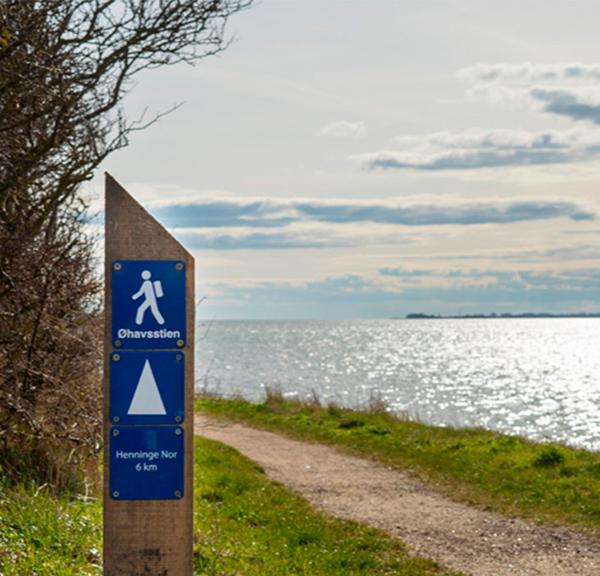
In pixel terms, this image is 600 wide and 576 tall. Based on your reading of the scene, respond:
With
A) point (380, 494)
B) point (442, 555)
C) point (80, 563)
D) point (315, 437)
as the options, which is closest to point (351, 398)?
point (315, 437)

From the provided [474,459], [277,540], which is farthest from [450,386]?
[277,540]

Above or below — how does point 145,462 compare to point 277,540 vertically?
above

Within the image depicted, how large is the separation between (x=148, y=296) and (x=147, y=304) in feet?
0.13

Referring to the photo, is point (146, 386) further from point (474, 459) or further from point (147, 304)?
point (474, 459)

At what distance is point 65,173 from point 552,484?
764 centimetres

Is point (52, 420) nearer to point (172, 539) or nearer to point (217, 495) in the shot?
point (217, 495)

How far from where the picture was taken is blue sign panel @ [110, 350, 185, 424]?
5160 mm

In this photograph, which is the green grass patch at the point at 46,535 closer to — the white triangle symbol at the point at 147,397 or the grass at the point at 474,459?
the white triangle symbol at the point at 147,397

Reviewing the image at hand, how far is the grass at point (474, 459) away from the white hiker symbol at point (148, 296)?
7966 millimetres

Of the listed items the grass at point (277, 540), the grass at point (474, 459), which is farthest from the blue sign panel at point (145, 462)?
the grass at point (474, 459)

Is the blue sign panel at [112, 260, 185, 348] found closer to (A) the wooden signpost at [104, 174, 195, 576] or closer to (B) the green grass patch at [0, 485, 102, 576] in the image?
(A) the wooden signpost at [104, 174, 195, 576]

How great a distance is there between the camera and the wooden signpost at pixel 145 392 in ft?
16.9

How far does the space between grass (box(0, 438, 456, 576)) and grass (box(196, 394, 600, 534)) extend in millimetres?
2544

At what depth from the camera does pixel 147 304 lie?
16.9ft
